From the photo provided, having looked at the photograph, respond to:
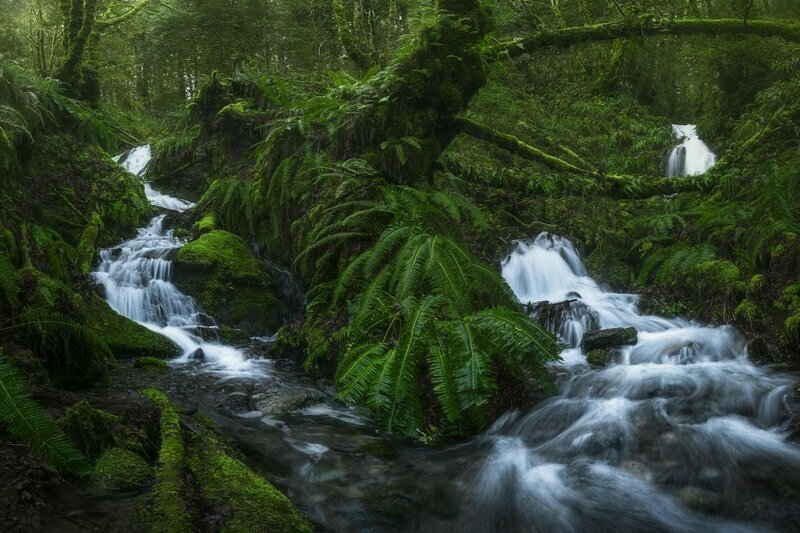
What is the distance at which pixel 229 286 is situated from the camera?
827cm

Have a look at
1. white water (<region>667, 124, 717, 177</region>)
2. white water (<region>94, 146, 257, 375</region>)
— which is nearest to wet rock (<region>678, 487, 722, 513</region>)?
white water (<region>94, 146, 257, 375</region>)

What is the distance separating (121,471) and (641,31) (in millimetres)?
7711

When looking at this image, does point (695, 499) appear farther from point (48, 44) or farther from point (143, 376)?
point (48, 44)

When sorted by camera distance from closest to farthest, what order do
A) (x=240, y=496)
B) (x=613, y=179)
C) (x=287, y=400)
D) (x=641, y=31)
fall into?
(x=240, y=496) < (x=287, y=400) < (x=641, y=31) < (x=613, y=179)

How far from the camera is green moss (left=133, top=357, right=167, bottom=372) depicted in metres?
6.08

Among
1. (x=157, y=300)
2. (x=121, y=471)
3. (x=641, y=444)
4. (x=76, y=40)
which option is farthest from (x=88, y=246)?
(x=76, y=40)

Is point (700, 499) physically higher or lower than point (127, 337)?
lower

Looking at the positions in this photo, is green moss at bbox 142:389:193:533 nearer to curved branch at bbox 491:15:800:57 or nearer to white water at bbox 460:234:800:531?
white water at bbox 460:234:800:531

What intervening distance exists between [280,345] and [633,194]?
5.05 m

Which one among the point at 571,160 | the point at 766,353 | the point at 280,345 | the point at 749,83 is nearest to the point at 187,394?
the point at 280,345

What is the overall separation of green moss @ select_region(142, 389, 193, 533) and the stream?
860mm

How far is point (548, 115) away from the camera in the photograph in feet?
48.7

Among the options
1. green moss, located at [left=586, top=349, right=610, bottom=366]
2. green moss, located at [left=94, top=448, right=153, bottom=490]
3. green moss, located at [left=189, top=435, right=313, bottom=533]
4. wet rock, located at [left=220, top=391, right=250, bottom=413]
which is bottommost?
wet rock, located at [left=220, top=391, right=250, bottom=413]

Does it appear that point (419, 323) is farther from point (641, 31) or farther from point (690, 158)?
point (690, 158)
